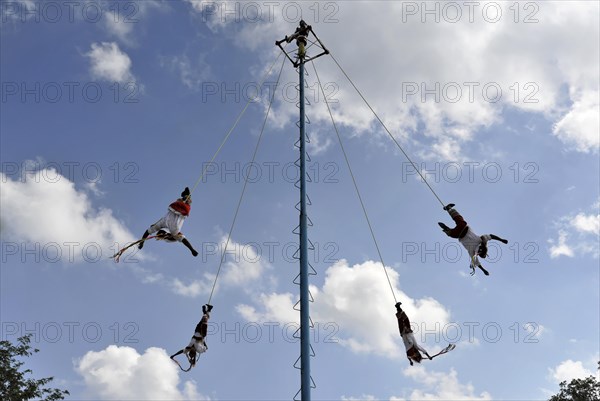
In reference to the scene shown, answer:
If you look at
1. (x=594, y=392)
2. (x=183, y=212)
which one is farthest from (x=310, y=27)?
(x=594, y=392)

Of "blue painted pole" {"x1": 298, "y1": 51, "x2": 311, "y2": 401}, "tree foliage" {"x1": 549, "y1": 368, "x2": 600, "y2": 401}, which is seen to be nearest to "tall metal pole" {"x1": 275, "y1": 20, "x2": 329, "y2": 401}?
"blue painted pole" {"x1": 298, "y1": 51, "x2": 311, "y2": 401}

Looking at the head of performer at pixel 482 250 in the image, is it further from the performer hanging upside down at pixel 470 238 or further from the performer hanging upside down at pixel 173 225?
the performer hanging upside down at pixel 173 225

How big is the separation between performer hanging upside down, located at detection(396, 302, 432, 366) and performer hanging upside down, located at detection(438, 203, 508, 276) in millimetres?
1942

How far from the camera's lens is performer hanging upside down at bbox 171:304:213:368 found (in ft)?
37.8

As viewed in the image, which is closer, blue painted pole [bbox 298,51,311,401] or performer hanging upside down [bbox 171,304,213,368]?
blue painted pole [bbox 298,51,311,401]

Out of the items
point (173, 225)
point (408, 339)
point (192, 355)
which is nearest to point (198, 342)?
point (192, 355)

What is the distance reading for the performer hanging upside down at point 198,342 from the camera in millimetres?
11508

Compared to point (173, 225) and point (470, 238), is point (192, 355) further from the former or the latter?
point (470, 238)

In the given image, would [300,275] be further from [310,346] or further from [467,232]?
[467,232]

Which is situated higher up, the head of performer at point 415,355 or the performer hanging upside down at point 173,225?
the performer hanging upside down at point 173,225

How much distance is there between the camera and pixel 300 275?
34.9 feet

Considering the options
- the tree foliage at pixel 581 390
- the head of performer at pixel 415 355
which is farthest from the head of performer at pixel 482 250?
the tree foliage at pixel 581 390

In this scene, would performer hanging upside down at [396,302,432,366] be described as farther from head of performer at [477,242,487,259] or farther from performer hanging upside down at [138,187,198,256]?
performer hanging upside down at [138,187,198,256]

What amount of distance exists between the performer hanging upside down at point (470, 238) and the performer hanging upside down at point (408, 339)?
1.94 meters
